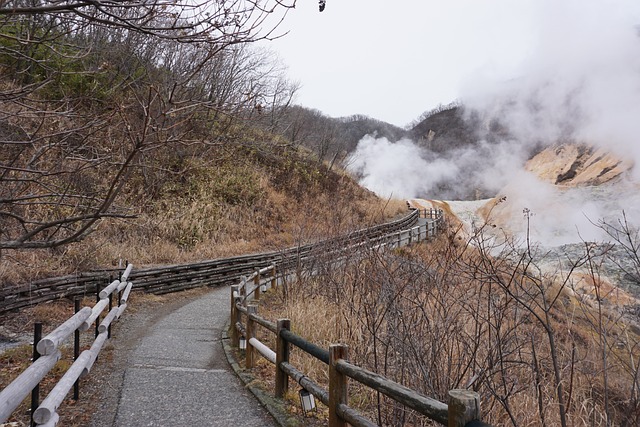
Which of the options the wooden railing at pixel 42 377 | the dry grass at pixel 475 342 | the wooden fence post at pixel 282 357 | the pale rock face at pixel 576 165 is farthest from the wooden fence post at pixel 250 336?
the pale rock face at pixel 576 165

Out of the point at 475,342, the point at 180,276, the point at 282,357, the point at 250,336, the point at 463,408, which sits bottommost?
the point at 180,276

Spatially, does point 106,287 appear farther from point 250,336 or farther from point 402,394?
point 402,394

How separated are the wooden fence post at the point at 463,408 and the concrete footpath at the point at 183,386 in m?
2.68

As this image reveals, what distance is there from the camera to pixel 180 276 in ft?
44.6

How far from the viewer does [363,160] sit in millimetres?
45094

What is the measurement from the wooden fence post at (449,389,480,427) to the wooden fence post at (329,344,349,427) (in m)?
1.46

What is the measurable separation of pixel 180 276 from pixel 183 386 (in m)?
8.70

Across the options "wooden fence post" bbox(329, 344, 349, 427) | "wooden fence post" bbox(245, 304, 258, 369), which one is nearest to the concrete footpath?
"wooden fence post" bbox(245, 304, 258, 369)

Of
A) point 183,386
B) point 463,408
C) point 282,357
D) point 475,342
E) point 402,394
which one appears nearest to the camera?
point 463,408

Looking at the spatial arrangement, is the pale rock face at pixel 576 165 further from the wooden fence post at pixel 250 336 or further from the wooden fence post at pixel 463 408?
the wooden fence post at pixel 463 408

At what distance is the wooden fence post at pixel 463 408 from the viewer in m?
1.88

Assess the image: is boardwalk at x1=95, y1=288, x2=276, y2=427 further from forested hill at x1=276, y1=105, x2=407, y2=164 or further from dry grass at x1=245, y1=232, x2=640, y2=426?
forested hill at x1=276, y1=105, x2=407, y2=164

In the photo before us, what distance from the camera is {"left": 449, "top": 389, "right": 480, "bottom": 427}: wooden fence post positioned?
1881mm

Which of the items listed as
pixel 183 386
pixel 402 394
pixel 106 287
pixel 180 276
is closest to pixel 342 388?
pixel 402 394
